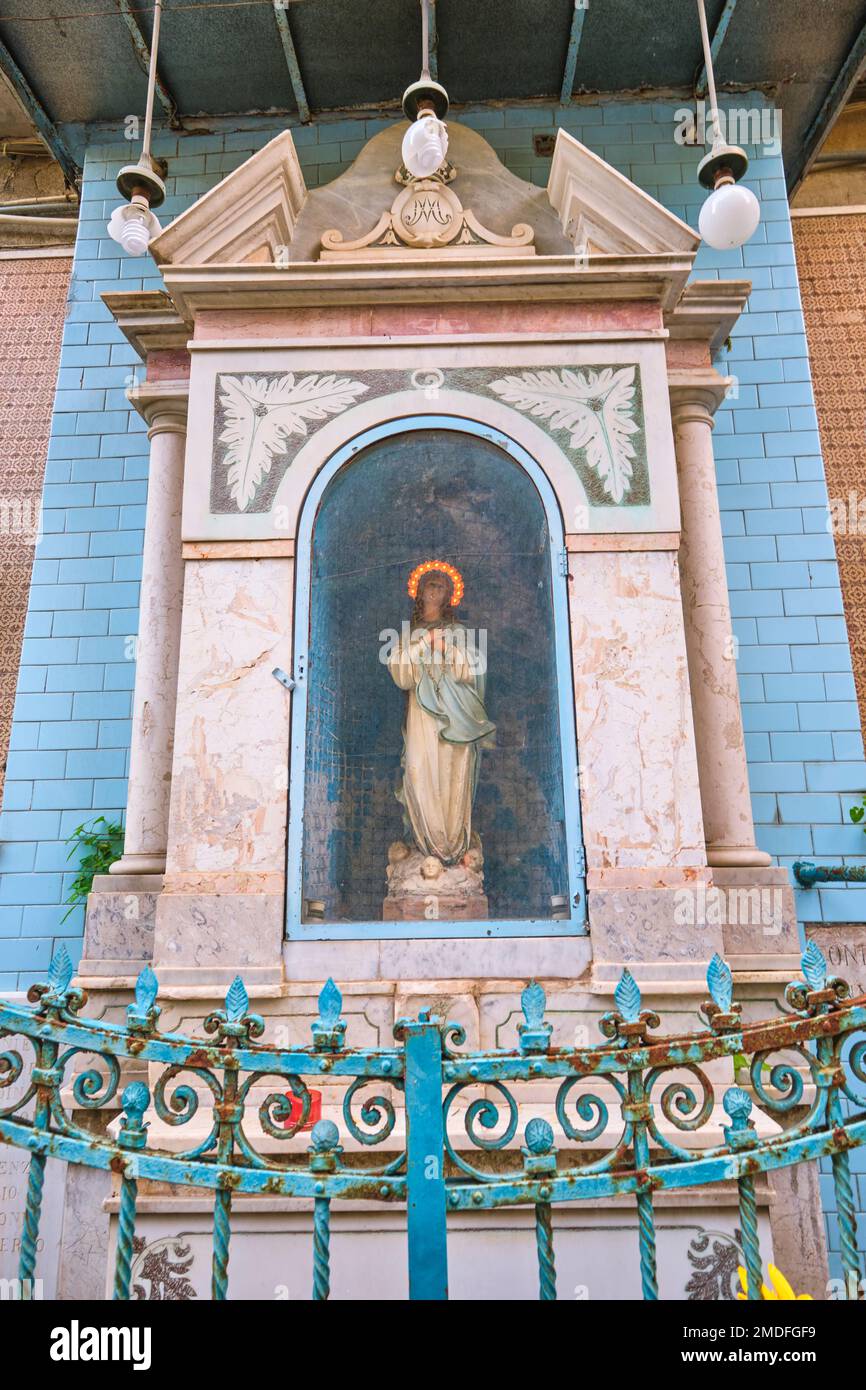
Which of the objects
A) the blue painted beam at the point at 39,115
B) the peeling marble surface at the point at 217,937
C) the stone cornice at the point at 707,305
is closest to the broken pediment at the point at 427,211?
the stone cornice at the point at 707,305

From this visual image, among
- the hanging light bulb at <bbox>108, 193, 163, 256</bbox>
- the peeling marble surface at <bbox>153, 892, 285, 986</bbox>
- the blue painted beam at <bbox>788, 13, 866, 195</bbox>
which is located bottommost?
the peeling marble surface at <bbox>153, 892, 285, 986</bbox>

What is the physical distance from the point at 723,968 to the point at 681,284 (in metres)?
3.45

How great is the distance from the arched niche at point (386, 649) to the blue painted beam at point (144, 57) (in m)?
3.53

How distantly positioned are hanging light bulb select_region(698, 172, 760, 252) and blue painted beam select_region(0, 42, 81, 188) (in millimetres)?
4473

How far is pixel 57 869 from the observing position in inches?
223

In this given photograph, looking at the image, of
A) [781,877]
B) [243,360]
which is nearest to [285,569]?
[243,360]

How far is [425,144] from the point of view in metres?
4.28

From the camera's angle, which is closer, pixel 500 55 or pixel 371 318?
pixel 371 318

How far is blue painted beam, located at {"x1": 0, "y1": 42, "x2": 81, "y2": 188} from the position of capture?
6.40 m

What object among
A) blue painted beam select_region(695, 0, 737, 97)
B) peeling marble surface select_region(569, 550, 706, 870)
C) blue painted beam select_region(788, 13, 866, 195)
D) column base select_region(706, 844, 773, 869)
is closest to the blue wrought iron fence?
peeling marble surface select_region(569, 550, 706, 870)

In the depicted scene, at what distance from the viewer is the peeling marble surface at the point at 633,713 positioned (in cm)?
406

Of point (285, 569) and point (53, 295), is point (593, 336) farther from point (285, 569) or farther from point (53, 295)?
point (53, 295)

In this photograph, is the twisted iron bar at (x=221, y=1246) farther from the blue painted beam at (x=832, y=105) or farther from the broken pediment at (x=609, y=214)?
the blue painted beam at (x=832, y=105)

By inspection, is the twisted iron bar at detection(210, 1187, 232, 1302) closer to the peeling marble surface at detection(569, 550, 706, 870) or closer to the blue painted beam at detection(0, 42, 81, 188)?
the peeling marble surface at detection(569, 550, 706, 870)
